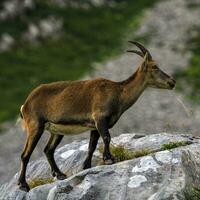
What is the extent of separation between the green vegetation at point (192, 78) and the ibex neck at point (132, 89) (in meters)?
56.2

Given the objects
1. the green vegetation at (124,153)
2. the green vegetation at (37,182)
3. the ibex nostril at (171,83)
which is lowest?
the green vegetation at (37,182)

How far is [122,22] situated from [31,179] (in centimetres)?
9013

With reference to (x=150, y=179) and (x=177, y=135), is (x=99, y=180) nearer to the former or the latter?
(x=150, y=179)

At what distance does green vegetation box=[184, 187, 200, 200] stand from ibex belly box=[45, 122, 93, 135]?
396cm

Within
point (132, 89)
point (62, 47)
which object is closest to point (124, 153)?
point (132, 89)

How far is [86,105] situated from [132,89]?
138 cm

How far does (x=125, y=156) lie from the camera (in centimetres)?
2153

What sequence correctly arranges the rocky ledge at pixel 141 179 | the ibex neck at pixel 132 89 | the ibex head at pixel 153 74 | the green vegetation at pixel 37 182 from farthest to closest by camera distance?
the green vegetation at pixel 37 182, the ibex head at pixel 153 74, the ibex neck at pixel 132 89, the rocky ledge at pixel 141 179

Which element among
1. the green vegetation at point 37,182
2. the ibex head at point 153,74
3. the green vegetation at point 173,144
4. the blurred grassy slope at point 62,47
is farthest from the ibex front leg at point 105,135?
the blurred grassy slope at point 62,47

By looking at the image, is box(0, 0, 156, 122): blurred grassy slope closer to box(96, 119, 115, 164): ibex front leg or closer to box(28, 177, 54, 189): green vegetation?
box(28, 177, 54, 189): green vegetation

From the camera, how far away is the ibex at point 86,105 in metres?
21.3

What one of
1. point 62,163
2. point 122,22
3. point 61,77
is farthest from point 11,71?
point 62,163

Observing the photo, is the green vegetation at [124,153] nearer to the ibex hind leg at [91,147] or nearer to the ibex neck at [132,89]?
the ibex hind leg at [91,147]

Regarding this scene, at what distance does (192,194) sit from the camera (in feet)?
61.1
